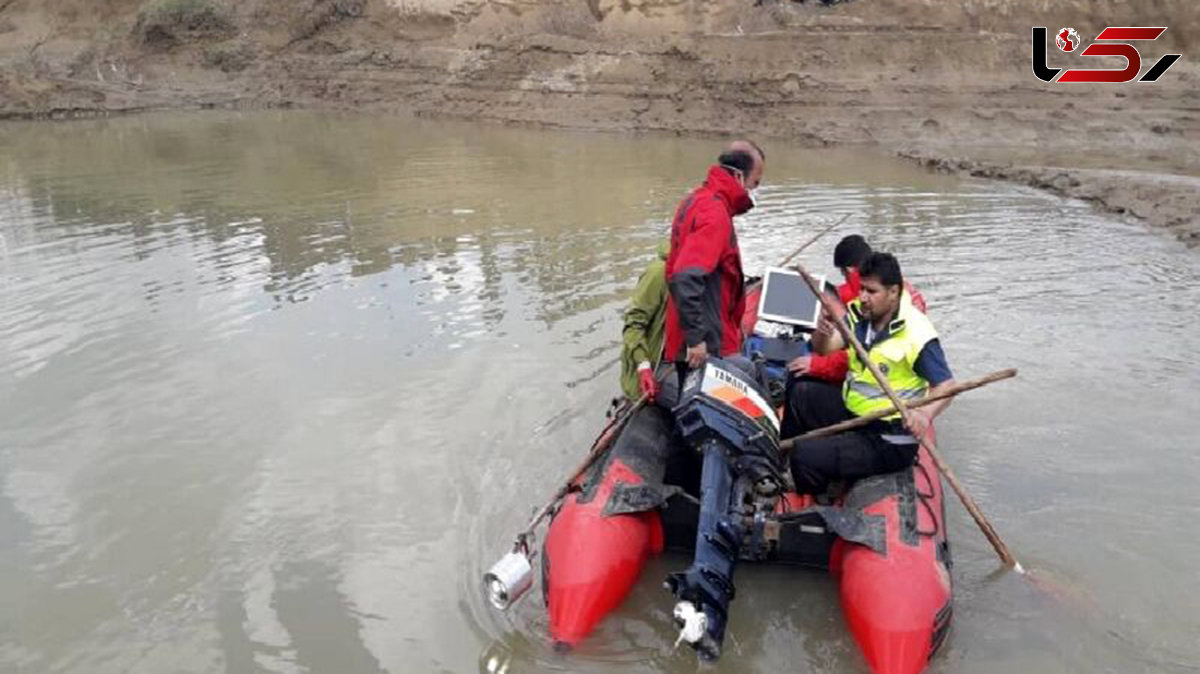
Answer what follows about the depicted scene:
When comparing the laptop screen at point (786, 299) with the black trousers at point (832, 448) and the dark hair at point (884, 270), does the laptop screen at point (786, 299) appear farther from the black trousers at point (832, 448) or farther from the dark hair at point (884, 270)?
the dark hair at point (884, 270)

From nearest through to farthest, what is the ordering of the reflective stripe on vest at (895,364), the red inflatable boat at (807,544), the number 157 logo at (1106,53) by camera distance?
the red inflatable boat at (807,544) → the reflective stripe on vest at (895,364) → the number 157 logo at (1106,53)

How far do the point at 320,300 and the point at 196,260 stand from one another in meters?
2.19

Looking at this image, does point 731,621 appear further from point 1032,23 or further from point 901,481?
point 1032,23

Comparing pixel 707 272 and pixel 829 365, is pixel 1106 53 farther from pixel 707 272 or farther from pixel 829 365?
pixel 707 272

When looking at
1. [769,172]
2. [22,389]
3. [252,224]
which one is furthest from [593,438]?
[769,172]

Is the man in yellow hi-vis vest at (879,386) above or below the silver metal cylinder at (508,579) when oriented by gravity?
above

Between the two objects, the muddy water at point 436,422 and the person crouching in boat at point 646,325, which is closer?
the muddy water at point 436,422

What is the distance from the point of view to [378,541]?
17.7ft

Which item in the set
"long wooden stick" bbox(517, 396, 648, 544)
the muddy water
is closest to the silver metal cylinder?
the muddy water

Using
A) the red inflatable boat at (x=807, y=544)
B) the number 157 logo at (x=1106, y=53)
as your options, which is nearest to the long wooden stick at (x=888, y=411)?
the red inflatable boat at (x=807, y=544)

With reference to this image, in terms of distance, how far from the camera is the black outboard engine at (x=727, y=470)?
414 centimetres

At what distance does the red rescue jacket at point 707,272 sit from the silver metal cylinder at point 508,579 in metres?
1.47

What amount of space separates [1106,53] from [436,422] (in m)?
17.4

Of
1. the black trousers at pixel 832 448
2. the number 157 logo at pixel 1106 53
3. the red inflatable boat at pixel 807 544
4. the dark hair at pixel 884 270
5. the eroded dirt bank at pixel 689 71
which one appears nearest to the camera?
the red inflatable boat at pixel 807 544
